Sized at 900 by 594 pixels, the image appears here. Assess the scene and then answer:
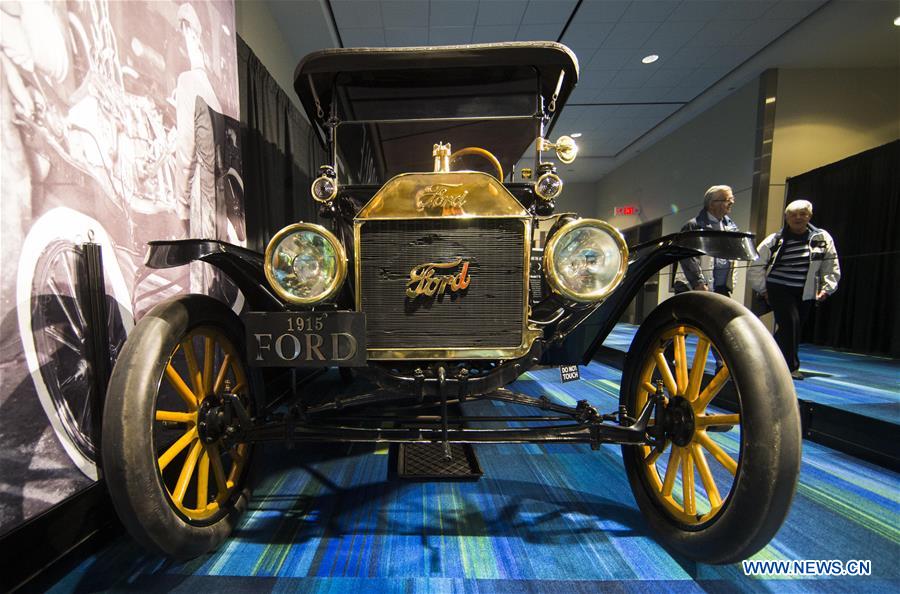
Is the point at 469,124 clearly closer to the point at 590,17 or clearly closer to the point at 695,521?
the point at 695,521

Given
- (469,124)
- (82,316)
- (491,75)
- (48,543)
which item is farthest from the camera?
(469,124)

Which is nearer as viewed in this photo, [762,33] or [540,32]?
[540,32]

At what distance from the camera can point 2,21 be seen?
3.33 ft

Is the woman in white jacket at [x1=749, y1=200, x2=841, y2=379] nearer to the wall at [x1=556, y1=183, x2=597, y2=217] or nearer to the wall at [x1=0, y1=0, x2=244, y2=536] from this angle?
the wall at [x1=0, y1=0, x2=244, y2=536]

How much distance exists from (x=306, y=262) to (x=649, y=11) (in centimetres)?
495

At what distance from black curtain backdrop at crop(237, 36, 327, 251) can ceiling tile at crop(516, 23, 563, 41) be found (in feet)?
9.23

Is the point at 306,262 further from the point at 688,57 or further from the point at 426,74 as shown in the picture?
the point at 688,57

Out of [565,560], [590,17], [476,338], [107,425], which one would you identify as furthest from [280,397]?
[590,17]

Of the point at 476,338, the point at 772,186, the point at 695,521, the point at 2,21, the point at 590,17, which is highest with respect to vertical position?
the point at 590,17

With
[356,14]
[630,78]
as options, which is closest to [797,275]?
[630,78]

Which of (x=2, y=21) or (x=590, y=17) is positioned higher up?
(x=590, y=17)

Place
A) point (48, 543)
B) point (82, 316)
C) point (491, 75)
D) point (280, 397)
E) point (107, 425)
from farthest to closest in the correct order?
point (280, 397) → point (491, 75) → point (82, 316) → point (48, 543) → point (107, 425)

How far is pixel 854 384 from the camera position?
3.09 metres

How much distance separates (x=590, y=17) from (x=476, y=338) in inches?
180
